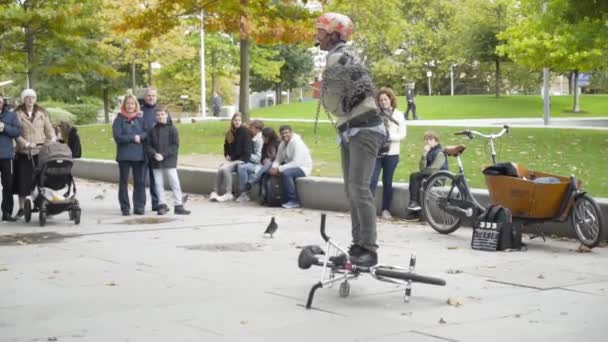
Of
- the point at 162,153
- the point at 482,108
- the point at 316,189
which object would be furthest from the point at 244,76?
the point at 482,108

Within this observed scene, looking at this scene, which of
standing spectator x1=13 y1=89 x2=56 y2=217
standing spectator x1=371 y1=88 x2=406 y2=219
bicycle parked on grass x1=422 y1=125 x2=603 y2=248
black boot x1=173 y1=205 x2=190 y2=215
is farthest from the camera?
black boot x1=173 y1=205 x2=190 y2=215

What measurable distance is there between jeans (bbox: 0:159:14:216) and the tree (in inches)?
486

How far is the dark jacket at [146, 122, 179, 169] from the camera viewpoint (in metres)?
16.2

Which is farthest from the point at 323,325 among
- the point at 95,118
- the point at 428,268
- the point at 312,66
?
the point at 312,66

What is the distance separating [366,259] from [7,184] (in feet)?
26.3

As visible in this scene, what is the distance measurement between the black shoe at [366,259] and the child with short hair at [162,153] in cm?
757

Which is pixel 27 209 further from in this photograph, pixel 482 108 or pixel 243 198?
pixel 482 108

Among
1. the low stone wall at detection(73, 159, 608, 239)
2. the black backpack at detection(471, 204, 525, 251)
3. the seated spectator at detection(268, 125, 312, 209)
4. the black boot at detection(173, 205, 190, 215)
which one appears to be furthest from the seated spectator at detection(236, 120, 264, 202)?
the black backpack at detection(471, 204, 525, 251)

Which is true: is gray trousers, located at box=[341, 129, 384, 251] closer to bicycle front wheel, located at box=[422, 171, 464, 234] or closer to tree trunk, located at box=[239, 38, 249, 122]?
bicycle front wheel, located at box=[422, 171, 464, 234]

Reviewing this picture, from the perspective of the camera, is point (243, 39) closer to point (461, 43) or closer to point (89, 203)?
point (89, 203)

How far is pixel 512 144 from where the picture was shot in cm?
2419

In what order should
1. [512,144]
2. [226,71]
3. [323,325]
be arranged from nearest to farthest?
1. [323,325]
2. [512,144]
3. [226,71]

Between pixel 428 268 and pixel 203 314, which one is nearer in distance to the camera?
pixel 203 314

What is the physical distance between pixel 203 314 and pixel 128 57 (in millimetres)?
47016
